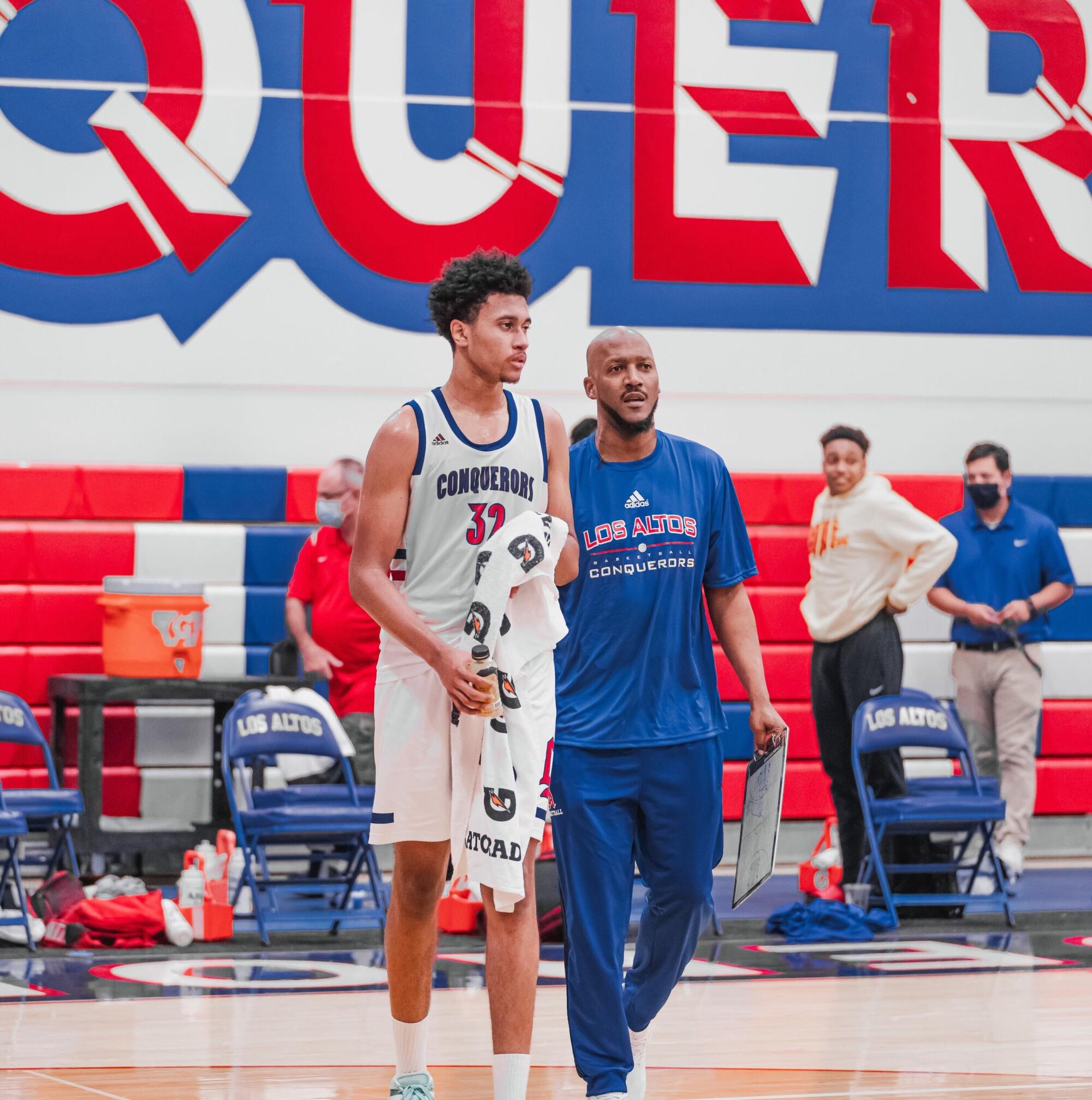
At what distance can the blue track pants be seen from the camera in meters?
4.05

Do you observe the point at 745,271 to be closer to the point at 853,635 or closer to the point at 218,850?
the point at 853,635

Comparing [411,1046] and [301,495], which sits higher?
[301,495]

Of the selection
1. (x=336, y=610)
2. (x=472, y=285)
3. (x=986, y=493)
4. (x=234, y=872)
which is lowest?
(x=234, y=872)

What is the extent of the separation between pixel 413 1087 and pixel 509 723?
85cm

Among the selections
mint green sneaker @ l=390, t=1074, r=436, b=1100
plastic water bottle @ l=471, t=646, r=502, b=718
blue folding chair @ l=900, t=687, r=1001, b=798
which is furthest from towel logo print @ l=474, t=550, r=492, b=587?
blue folding chair @ l=900, t=687, r=1001, b=798

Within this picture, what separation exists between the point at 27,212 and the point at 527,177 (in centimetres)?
236

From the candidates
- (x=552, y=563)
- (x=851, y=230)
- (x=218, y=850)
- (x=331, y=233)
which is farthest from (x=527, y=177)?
(x=552, y=563)

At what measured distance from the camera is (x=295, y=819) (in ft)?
22.7

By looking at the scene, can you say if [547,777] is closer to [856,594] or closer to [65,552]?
[856,594]

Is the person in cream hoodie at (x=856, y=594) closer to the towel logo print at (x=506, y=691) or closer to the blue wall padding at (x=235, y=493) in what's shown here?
the blue wall padding at (x=235, y=493)

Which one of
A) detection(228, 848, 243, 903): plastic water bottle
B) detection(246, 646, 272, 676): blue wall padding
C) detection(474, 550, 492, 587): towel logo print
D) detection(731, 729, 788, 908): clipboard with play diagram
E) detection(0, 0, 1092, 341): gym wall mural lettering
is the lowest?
detection(228, 848, 243, 903): plastic water bottle

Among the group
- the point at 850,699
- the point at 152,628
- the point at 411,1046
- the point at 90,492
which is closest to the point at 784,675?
the point at 850,699

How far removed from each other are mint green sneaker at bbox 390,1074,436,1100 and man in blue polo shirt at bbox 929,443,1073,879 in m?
5.18

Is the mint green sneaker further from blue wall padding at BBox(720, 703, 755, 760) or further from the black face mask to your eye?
the black face mask
